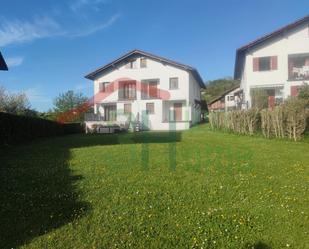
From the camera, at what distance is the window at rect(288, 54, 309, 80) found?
27767mm

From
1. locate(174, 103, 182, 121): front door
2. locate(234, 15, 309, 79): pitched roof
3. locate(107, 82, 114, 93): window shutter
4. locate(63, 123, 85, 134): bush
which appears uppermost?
locate(234, 15, 309, 79): pitched roof

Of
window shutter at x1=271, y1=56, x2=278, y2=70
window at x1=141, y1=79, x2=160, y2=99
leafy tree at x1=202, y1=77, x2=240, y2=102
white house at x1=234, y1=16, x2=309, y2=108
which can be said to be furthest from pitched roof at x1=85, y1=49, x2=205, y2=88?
leafy tree at x1=202, y1=77, x2=240, y2=102

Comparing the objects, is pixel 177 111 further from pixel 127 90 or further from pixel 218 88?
pixel 218 88

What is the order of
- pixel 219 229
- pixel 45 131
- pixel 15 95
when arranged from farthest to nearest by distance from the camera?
1. pixel 15 95
2. pixel 45 131
3. pixel 219 229

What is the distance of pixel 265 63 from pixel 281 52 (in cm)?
171

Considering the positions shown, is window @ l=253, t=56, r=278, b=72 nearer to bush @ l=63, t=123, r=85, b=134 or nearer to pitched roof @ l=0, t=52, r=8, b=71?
bush @ l=63, t=123, r=85, b=134

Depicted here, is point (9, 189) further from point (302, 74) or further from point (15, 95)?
point (15, 95)

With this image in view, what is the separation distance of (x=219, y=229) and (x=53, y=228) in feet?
8.53

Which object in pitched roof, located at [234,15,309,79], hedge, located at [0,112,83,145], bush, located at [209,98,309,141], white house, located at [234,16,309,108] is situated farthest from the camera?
white house, located at [234,16,309,108]

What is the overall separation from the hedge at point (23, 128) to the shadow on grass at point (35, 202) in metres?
7.56

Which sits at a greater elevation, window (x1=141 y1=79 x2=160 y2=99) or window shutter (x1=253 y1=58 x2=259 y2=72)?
window shutter (x1=253 y1=58 x2=259 y2=72)

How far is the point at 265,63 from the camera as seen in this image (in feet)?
94.8

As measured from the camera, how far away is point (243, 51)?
29812mm

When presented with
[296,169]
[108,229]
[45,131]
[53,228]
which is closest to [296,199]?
[296,169]
